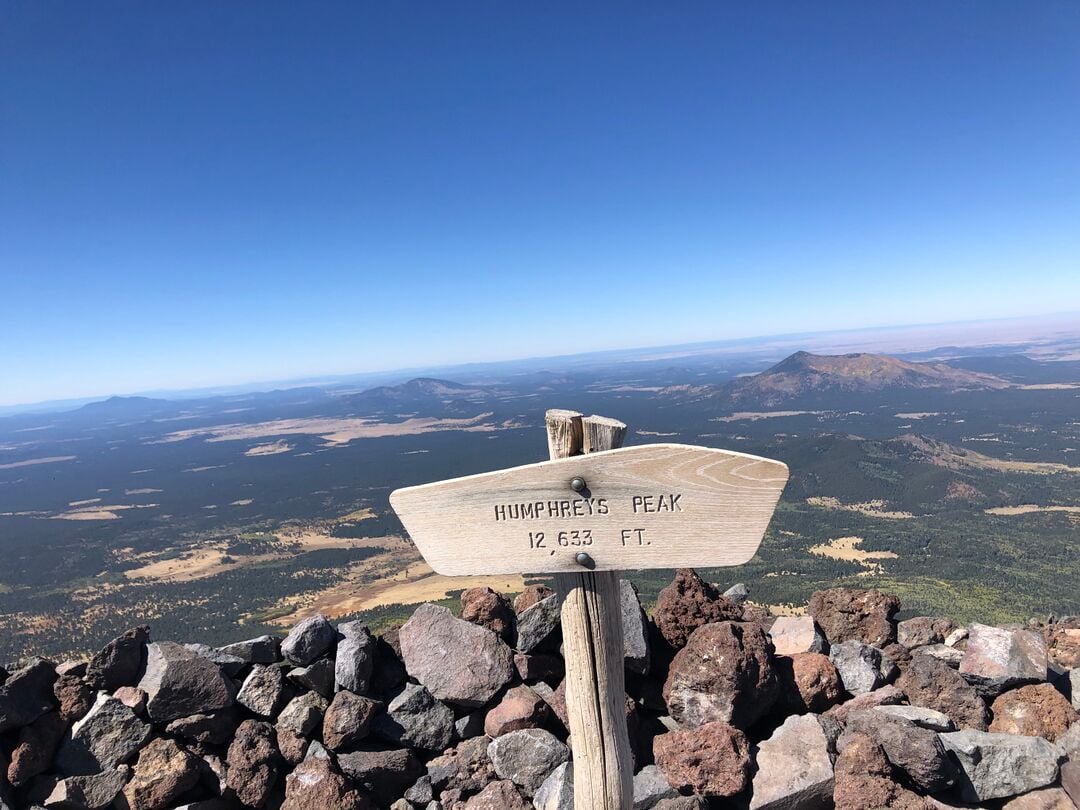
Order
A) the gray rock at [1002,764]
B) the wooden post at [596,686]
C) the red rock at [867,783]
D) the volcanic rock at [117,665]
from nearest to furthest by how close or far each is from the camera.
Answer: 1. the wooden post at [596,686]
2. the red rock at [867,783]
3. the gray rock at [1002,764]
4. the volcanic rock at [117,665]

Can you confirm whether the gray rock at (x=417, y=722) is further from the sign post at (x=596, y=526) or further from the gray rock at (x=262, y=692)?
the sign post at (x=596, y=526)

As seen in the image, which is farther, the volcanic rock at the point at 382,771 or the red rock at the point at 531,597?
the red rock at the point at 531,597

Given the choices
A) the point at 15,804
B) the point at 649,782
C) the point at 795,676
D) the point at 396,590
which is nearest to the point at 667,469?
the point at 649,782

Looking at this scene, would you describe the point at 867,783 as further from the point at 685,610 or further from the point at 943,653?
the point at 943,653

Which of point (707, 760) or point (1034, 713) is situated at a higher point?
point (707, 760)

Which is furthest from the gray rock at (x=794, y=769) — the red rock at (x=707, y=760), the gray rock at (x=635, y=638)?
the gray rock at (x=635, y=638)

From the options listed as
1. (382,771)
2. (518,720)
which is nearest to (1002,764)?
(518,720)
